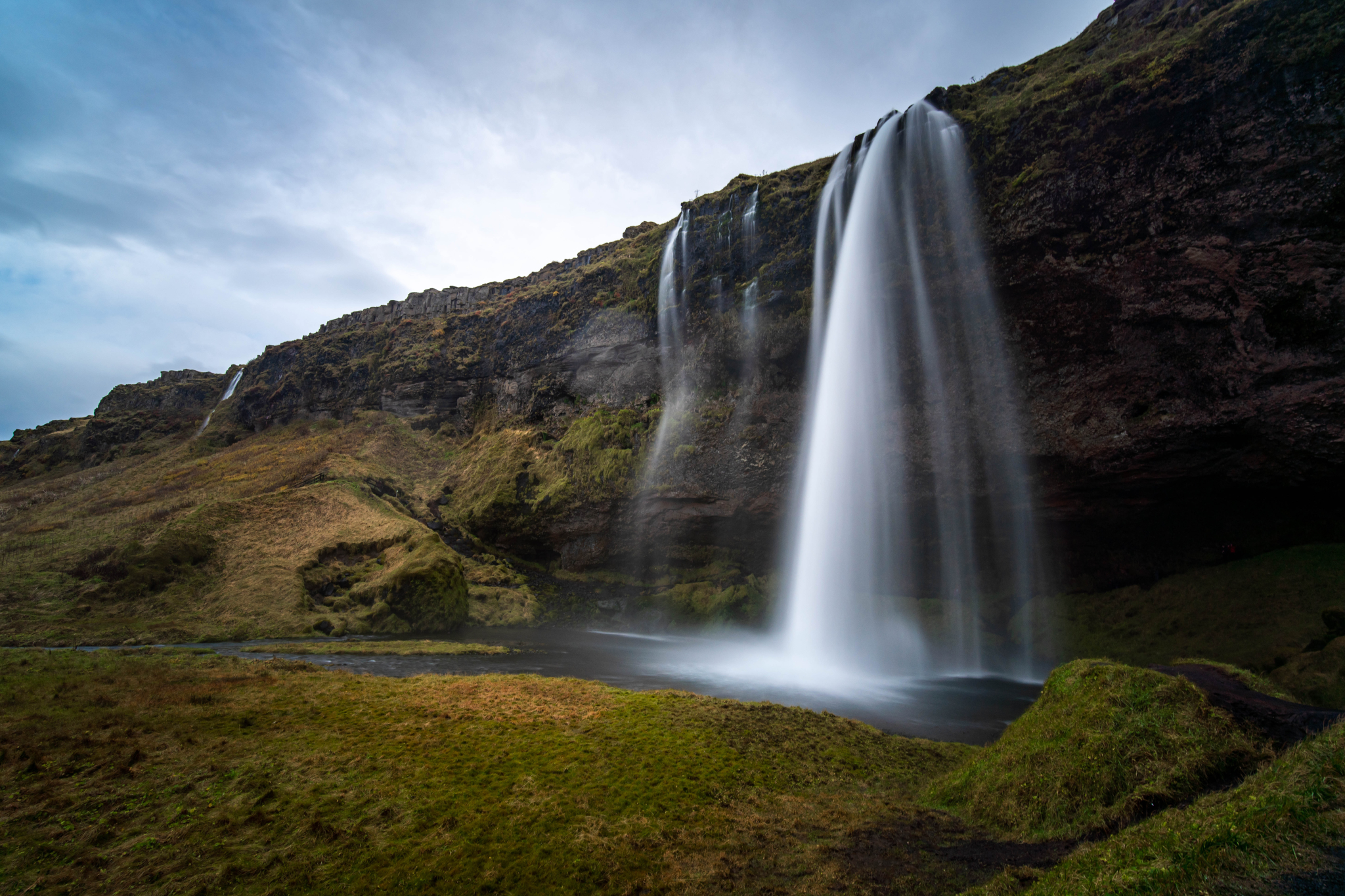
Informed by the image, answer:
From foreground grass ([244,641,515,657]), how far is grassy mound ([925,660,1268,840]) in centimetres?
2106

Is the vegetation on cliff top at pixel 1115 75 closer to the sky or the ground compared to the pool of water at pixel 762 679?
closer to the sky

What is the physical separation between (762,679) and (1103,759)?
15.6m

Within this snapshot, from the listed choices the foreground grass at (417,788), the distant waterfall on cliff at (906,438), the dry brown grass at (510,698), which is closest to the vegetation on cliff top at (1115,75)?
the distant waterfall on cliff at (906,438)

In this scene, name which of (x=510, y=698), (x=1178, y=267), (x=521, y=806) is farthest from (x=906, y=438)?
(x=521, y=806)

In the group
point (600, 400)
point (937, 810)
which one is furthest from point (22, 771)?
point (600, 400)

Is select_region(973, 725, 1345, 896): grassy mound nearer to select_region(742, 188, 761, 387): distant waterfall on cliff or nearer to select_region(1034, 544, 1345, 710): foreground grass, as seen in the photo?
select_region(1034, 544, 1345, 710): foreground grass

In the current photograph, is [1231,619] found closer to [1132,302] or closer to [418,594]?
[1132,302]

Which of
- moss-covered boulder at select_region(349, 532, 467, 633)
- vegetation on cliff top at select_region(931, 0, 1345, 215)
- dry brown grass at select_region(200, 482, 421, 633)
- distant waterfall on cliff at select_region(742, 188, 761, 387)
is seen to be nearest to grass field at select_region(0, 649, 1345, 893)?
dry brown grass at select_region(200, 482, 421, 633)

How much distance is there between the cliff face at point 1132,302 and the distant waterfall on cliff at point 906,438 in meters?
1.44

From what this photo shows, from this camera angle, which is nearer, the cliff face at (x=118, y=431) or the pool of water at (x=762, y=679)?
the pool of water at (x=762, y=679)

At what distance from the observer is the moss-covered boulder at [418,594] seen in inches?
1198

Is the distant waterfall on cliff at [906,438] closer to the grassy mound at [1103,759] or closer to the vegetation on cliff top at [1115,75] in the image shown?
the vegetation on cliff top at [1115,75]

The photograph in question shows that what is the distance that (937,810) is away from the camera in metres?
8.48

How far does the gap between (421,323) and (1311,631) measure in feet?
270
